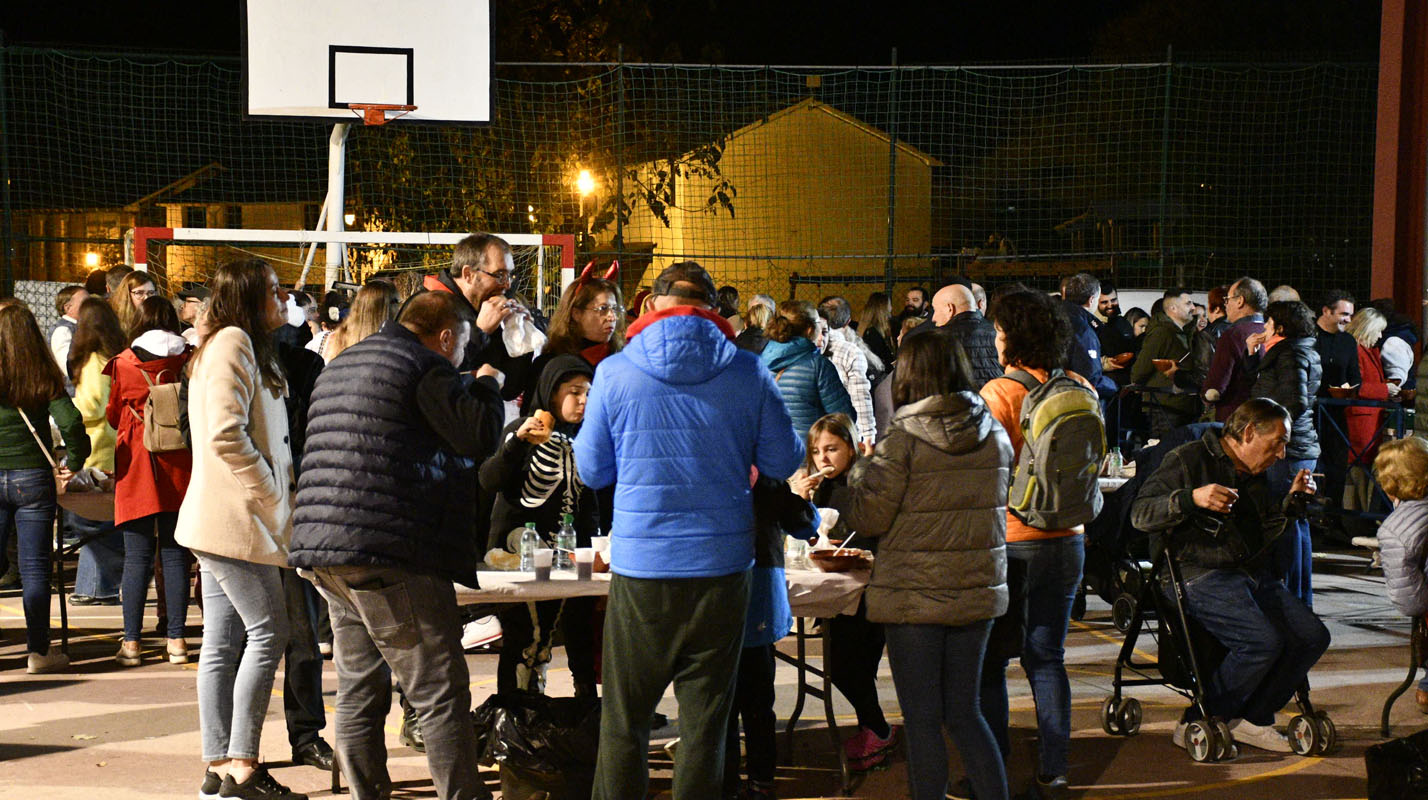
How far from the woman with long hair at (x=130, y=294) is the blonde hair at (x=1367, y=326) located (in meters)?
7.46

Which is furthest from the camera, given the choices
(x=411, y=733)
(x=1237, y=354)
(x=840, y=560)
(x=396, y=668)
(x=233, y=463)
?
(x=1237, y=354)

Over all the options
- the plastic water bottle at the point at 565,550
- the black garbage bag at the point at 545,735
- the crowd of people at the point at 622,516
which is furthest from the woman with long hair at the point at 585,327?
the black garbage bag at the point at 545,735

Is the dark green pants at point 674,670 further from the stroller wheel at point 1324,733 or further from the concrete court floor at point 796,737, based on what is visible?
the stroller wheel at point 1324,733

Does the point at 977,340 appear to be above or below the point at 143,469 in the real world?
above

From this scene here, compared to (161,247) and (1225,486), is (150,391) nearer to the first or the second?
(1225,486)

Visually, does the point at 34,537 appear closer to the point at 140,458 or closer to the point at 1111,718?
the point at 140,458

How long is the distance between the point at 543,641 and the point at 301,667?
835 millimetres

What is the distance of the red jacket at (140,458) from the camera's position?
241 inches

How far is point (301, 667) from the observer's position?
4.86m

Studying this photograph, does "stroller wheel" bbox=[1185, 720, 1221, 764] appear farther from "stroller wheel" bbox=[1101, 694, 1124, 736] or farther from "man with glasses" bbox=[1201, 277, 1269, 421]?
"man with glasses" bbox=[1201, 277, 1269, 421]

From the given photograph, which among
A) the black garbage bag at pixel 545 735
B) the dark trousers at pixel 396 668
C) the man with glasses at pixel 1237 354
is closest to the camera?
the dark trousers at pixel 396 668

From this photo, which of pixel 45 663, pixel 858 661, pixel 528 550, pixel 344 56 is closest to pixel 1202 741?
pixel 858 661

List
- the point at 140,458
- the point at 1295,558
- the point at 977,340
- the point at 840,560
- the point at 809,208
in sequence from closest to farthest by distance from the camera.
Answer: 1. the point at 840,560
2. the point at 1295,558
3. the point at 140,458
4. the point at 977,340
5. the point at 809,208

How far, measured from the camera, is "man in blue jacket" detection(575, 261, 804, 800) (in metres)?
3.64
